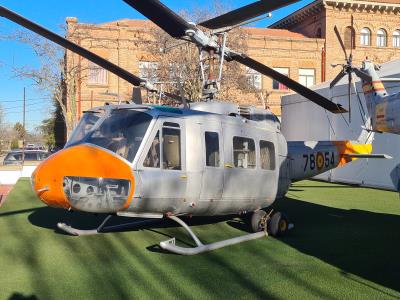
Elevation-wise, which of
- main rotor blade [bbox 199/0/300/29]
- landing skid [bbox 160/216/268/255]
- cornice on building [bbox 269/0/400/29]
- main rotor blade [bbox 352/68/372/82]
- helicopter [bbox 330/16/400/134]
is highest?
cornice on building [bbox 269/0/400/29]

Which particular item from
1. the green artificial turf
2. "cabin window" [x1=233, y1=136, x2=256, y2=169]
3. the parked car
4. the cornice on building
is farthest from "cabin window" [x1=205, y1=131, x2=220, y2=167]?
the cornice on building

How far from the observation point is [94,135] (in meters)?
6.79

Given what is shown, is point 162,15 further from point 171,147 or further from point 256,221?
point 256,221

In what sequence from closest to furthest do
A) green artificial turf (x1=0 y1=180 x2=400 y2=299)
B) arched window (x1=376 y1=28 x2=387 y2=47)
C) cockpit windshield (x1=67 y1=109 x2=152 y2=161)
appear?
green artificial turf (x1=0 y1=180 x2=400 y2=299)
cockpit windshield (x1=67 y1=109 x2=152 y2=161)
arched window (x1=376 y1=28 x2=387 y2=47)

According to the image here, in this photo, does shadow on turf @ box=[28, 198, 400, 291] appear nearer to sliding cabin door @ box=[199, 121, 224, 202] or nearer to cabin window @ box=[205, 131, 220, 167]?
sliding cabin door @ box=[199, 121, 224, 202]

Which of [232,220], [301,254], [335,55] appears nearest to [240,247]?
[301,254]

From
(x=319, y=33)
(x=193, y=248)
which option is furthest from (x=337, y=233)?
(x=319, y=33)

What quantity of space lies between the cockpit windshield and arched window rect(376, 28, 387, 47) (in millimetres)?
35893

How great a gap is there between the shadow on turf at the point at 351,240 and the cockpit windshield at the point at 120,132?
3.09 m

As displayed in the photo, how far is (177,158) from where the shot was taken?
706 cm

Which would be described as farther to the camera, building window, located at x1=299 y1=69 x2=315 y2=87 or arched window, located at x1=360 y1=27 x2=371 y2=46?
arched window, located at x1=360 y1=27 x2=371 y2=46

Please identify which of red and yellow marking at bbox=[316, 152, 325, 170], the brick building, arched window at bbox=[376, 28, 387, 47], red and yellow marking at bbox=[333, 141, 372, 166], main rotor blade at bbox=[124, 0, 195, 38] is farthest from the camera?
arched window at bbox=[376, 28, 387, 47]

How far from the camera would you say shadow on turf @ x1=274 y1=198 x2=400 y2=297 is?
19.8ft

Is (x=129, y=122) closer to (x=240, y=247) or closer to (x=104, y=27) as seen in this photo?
(x=240, y=247)
